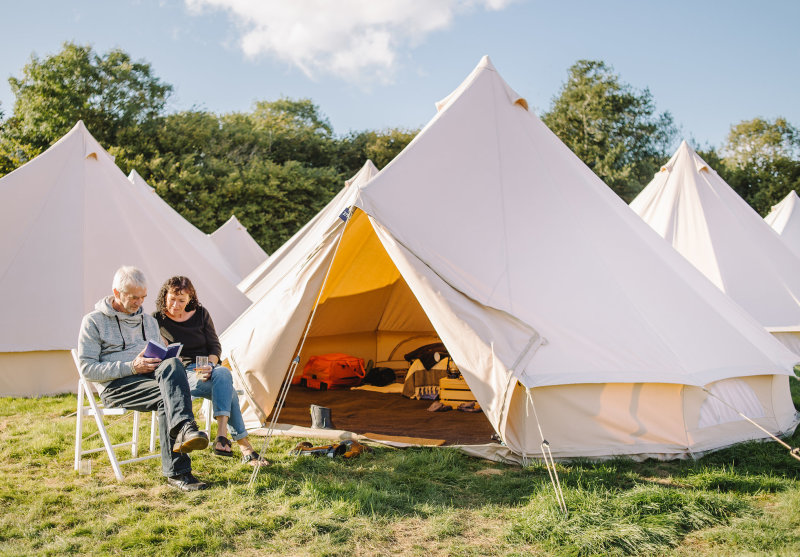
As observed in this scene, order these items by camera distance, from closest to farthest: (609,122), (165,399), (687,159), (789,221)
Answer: (165,399) → (687,159) → (789,221) → (609,122)

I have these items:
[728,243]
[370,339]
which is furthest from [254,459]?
[728,243]

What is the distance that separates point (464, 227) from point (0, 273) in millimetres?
4716

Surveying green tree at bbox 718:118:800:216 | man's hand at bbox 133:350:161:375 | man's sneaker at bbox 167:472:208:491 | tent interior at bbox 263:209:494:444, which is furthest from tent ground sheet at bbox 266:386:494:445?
green tree at bbox 718:118:800:216

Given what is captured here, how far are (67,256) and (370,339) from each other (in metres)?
3.42

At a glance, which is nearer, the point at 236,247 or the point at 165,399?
the point at 165,399

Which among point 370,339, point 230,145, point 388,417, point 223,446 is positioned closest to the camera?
point 223,446

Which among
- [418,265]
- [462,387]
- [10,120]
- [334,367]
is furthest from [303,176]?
[418,265]

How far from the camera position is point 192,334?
13.9 ft

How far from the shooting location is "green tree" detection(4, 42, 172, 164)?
58.4 feet

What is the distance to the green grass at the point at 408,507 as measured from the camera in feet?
8.57

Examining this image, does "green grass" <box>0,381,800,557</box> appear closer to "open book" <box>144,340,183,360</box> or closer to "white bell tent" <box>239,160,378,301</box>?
"open book" <box>144,340,183,360</box>

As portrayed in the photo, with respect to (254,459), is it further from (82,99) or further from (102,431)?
(82,99)

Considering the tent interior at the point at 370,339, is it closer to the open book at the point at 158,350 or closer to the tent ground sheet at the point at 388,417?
the tent ground sheet at the point at 388,417

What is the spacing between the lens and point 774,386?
439 cm
